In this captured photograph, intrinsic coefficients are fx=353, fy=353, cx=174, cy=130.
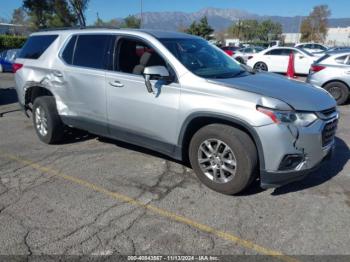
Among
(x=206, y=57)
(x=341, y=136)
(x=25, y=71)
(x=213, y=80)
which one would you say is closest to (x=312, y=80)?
(x=341, y=136)

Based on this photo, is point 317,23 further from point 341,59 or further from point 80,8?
point 341,59

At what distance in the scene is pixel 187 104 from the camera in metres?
3.99

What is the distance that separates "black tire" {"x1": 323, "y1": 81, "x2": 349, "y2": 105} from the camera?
9.55 m

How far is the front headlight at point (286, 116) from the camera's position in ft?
11.3

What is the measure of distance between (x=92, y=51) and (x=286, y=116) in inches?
115

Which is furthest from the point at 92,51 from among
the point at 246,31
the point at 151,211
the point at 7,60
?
the point at 246,31

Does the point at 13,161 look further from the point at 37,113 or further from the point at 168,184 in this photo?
the point at 168,184

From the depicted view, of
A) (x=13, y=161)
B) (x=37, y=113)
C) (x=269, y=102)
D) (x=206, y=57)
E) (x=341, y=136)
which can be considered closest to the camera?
(x=269, y=102)

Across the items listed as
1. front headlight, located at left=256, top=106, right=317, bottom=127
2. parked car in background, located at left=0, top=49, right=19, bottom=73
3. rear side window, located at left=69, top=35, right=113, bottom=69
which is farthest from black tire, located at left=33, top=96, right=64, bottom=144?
parked car in background, located at left=0, top=49, right=19, bottom=73

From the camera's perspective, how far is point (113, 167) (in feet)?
16.0

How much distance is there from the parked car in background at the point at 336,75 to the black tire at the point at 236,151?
688 centimetres

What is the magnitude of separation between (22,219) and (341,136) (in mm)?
5472

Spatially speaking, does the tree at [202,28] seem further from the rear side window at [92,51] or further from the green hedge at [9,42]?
the rear side window at [92,51]

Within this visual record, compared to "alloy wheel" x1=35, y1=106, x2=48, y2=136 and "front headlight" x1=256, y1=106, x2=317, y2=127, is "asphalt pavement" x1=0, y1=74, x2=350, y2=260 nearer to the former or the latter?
"alloy wheel" x1=35, y1=106, x2=48, y2=136
